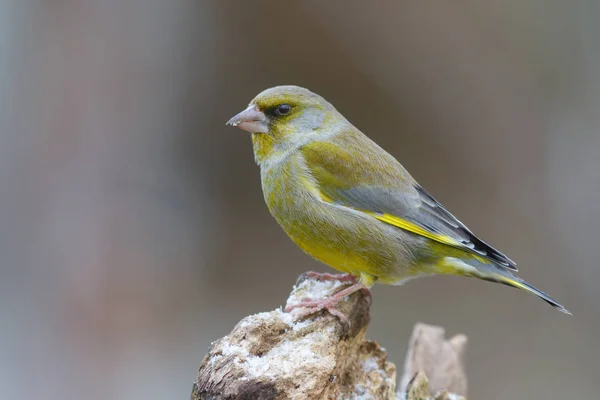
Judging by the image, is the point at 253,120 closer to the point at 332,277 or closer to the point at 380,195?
the point at 380,195

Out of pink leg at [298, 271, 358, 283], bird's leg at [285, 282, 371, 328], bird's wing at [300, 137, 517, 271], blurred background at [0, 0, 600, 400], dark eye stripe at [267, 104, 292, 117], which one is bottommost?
bird's leg at [285, 282, 371, 328]

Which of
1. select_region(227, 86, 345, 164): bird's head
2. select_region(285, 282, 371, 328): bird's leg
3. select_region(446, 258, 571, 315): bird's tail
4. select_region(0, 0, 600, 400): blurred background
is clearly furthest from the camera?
select_region(0, 0, 600, 400): blurred background

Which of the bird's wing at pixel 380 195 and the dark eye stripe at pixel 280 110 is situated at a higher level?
the dark eye stripe at pixel 280 110

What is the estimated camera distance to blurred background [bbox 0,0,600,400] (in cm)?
673

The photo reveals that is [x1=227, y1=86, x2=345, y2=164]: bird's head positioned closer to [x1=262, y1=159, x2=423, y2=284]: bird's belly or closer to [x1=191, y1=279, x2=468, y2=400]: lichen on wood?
[x1=262, y1=159, x2=423, y2=284]: bird's belly

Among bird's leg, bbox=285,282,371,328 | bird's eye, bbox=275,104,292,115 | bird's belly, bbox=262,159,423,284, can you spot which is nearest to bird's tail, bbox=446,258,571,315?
bird's belly, bbox=262,159,423,284

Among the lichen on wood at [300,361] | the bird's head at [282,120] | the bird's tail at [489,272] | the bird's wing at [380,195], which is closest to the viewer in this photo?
the lichen on wood at [300,361]

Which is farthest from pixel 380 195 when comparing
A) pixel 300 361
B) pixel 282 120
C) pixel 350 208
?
pixel 300 361

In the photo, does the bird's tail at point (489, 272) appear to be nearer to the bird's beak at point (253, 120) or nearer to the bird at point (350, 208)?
the bird at point (350, 208)

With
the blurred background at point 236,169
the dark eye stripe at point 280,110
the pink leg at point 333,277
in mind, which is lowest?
the pink leg at point 333,277

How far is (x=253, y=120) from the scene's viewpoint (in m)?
3.49

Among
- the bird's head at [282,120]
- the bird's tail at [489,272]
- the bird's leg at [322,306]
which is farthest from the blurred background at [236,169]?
the bird's leg at [322,306]

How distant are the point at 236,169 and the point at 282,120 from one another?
16.1ft

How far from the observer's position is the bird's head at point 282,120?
350 centimetres
